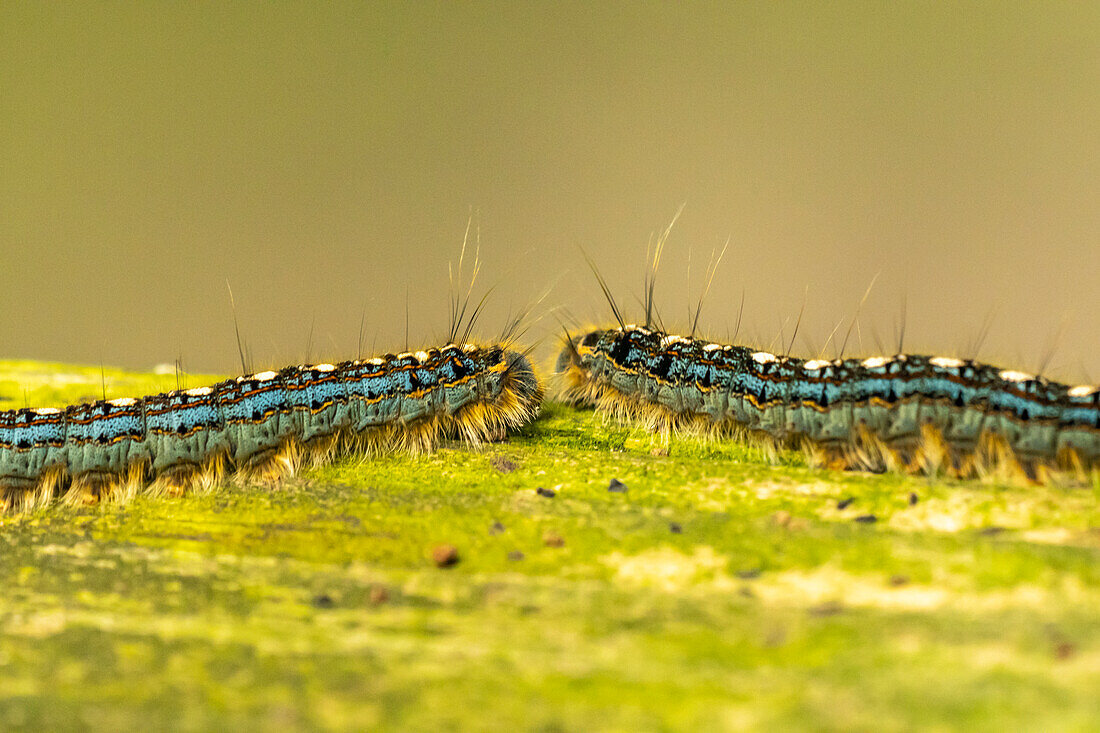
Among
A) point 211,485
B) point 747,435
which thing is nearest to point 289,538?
point 211,485

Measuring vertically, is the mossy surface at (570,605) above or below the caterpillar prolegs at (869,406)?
below

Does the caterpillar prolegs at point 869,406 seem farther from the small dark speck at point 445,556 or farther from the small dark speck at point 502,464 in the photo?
the small dark speck at point 445,556

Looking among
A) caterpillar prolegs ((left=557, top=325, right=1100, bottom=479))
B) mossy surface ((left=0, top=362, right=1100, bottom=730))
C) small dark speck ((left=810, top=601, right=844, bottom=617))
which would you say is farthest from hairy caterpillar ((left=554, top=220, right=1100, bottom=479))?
small dark speck ((left=810, top=601, right=844, bottom=617))

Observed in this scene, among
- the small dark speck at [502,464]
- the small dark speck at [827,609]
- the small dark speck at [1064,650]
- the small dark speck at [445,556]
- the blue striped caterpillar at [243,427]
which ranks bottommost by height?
the small dark speck at [1064,650]

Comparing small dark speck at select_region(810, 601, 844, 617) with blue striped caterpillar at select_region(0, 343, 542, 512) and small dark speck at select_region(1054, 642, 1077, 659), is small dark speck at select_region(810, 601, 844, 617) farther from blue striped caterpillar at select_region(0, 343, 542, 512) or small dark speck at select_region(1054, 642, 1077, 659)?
blue striped caterpillar at select_region(0, 343, 542, 512)

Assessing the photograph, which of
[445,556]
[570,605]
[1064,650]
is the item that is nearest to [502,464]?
[445,556]

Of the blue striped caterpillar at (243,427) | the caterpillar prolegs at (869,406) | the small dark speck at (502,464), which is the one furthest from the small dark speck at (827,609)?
the blue striped caterpillar at (243,427)
